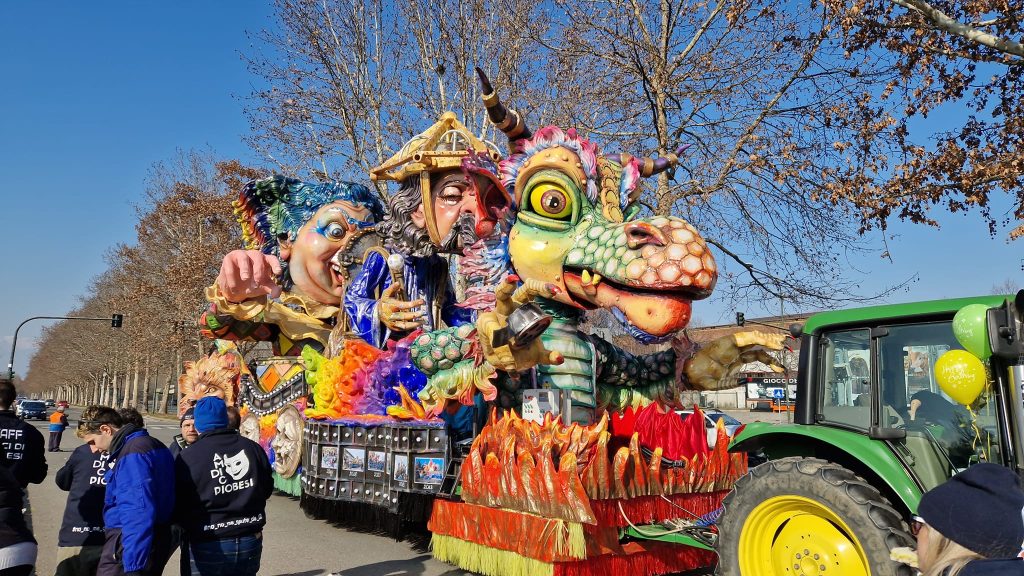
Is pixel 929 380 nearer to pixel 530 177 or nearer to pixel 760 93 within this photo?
pixel 530 177

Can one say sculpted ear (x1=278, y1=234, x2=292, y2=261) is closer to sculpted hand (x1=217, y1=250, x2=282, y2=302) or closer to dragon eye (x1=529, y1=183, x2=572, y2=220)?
sculpted hand (x1=217, y1=250, x2=282, y2=302)

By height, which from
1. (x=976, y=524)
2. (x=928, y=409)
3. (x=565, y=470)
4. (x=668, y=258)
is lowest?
(x=565, y=470)

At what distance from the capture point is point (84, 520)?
4402 millimetres

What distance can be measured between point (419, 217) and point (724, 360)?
123 inches

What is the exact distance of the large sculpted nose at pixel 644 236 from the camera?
4.94 meters

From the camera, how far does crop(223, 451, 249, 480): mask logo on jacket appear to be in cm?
355

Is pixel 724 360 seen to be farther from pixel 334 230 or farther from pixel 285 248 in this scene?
pixel 285 248

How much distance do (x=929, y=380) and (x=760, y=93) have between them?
30.8ft

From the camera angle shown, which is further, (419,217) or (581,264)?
(419,217)

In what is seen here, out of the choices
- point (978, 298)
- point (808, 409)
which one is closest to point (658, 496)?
point (808, 409)

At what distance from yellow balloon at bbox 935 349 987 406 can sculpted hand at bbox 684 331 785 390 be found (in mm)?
2397

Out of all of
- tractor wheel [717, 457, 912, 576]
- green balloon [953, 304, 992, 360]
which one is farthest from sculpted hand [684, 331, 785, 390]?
green balloon [953, 304, 992, 360]

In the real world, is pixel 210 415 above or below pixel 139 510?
above

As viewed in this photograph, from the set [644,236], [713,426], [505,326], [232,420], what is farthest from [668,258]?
[713,426]
